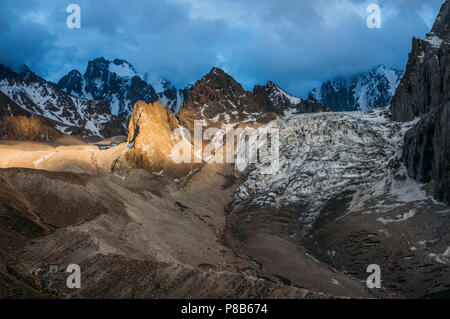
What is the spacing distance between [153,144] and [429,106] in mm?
76006

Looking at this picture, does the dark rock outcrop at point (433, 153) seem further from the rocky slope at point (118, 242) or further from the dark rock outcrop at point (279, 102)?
the dark rock outcrop at point (279, 102)

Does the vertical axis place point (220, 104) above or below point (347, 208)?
above

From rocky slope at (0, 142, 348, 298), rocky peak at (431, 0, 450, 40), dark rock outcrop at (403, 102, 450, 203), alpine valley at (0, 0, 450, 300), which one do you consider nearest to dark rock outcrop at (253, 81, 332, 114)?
alpine valley at (0, 0, 450, 300)

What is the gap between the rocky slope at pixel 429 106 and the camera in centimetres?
6356

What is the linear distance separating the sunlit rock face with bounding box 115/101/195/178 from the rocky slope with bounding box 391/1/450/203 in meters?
61.0

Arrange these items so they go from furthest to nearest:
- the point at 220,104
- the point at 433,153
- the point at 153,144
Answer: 1. the point at 220,104
2. the point at 153,144
3. the point at 433,153

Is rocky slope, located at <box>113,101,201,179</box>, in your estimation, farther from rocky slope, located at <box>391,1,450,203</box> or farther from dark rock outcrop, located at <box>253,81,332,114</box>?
dark rock outcrop, located at <box>253,81,332,114</box>

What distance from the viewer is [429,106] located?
91375 mm

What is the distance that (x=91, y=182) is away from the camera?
213 feet

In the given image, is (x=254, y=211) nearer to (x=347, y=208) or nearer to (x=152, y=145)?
(x=347, y=208)

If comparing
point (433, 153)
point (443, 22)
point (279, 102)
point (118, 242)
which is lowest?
point (118, 242)

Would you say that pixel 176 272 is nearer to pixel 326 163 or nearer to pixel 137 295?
pixel 137 295

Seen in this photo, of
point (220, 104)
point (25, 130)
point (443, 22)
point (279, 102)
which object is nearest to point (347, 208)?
point (443, 22)
